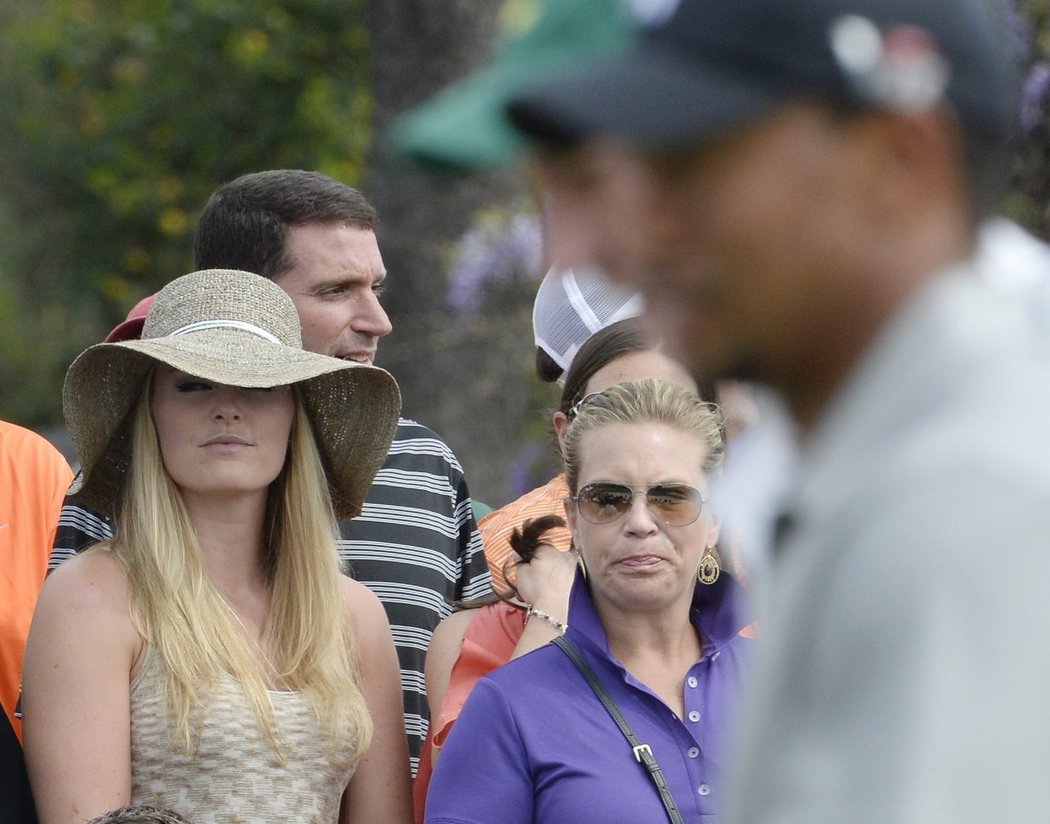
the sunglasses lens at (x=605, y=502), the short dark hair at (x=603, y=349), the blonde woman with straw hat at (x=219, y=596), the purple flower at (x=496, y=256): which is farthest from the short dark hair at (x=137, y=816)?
the purple flower at (x=496, y=256)

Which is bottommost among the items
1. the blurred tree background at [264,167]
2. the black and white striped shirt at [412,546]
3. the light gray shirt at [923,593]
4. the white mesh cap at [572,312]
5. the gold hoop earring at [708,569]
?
the light gray shirt at [923,593]

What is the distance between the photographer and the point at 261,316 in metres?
3.75

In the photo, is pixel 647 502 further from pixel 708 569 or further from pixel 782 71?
pixel 782 71

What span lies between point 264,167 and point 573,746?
11911 mm

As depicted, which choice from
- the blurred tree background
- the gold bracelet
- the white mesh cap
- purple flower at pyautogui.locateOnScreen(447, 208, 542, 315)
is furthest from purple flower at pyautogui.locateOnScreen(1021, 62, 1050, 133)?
the gold bracelet

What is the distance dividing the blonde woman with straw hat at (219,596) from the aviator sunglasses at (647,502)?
53 centimetres

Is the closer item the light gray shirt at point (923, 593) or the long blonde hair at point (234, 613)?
the light gray shirt at point (923, 593)

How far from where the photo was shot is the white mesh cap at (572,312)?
13.4 ft

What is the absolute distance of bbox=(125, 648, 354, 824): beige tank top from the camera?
10.4ft

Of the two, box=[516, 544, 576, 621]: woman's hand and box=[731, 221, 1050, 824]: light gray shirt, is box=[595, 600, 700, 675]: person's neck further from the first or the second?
box=[731, 221, 1050, 824]: light gray shirt

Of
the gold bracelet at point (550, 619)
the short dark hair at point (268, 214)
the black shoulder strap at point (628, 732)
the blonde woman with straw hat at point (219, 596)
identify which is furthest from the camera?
the short dark hair at point (268, 214)

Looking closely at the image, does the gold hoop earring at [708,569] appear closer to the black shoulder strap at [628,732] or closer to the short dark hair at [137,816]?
the black shoulder strap at [628,732]

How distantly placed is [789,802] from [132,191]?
576 inches

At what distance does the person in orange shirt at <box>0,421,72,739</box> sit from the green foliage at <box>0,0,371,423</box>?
9.91 m
